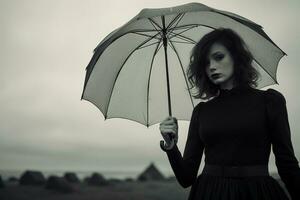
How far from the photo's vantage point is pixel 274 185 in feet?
9.53

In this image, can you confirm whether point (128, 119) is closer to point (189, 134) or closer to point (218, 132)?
point (189, 134)

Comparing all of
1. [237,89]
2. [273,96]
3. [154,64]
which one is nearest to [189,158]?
[237,89]

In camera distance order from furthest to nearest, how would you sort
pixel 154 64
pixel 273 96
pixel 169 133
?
1. pixel 154 64
2. pixel 169 133
3. pixel 273 96

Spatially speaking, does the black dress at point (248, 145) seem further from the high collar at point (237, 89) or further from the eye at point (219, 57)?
the eye at point (219, 57)

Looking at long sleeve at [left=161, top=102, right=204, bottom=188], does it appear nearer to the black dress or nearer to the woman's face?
the black dress

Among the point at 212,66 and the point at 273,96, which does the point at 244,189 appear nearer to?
the point at 273,96

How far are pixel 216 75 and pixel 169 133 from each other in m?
0.51

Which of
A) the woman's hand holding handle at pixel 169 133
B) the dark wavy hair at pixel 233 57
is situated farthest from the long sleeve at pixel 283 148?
the woman's hand holding handle at pixel 169 133

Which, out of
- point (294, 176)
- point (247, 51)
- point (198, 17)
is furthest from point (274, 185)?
point (198, 17)

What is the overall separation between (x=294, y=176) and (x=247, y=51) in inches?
39.0

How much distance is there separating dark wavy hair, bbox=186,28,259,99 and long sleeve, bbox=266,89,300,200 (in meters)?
0.37

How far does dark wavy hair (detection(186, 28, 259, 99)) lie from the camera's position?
324 cm

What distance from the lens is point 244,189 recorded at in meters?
2.88

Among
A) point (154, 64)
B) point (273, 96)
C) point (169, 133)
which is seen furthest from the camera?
point (154, 64)
